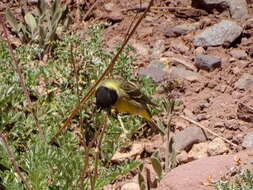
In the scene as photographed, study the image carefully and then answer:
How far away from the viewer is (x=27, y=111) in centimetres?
579

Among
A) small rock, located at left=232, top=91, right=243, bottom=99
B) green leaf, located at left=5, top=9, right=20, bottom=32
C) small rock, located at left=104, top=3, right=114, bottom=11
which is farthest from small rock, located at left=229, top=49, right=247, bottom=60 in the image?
green leaf, located at left=5, top=9, right=20, bottom=32

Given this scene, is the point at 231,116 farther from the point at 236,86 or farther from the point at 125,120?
the point at 125,120

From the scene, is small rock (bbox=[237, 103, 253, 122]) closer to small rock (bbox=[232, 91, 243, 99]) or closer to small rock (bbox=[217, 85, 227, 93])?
small rock (bbox=[232, 91, 243, 99])

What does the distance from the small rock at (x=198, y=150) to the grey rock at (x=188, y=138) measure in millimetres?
40

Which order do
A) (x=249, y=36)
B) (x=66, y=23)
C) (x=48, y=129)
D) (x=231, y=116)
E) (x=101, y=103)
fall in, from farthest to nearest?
(x=66, y=23)
(x=249, y=36)
(x=231, y=116)
(x=48, y=129)
(x=101, y=103)

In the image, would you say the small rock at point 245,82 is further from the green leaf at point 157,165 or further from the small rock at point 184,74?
the green leaf at point 157,165

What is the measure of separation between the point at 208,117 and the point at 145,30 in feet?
5.73

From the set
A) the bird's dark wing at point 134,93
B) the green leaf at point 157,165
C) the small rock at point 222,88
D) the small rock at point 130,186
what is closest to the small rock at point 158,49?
the small rock at point 222,88

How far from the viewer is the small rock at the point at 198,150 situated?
5.30m

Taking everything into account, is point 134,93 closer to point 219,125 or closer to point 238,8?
point 219,125

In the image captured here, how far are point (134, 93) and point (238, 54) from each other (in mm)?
1411

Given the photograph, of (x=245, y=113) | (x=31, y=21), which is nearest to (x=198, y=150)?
(x=245, y=113)

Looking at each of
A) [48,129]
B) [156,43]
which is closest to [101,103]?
[48,129]

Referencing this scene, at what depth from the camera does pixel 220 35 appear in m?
6.69
